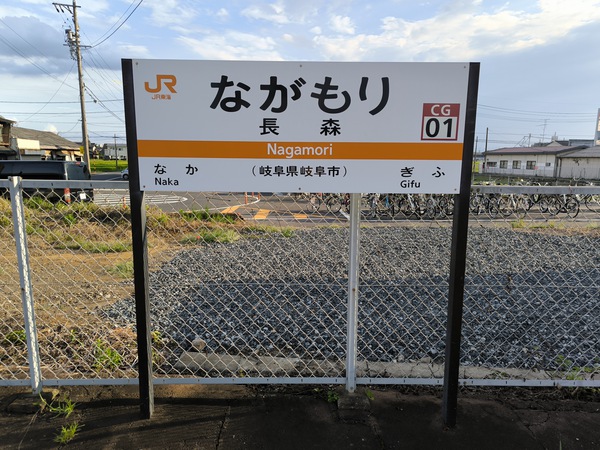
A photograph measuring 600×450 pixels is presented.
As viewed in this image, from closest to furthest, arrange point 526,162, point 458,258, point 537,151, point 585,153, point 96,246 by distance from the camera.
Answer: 1. point 458,258
2. point 96,246
3. point 585,153
4. point 537,151
5. point 526,162

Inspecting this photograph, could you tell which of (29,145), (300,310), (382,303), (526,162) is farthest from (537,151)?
(29,145)

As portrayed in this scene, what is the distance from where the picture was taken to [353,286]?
2.31 metres

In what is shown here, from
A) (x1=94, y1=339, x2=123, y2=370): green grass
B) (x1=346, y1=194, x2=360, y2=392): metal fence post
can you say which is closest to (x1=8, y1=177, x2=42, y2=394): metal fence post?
(x1=94, y1=339, x2=123, y2=370): green grass

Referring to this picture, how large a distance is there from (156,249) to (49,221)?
3.49 metres

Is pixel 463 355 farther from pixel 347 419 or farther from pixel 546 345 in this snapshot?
pixel 347 419

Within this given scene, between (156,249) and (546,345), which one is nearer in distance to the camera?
(546,345)

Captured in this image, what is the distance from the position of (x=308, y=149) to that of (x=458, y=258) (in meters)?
1.02

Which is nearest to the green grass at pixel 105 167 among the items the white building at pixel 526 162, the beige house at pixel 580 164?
the white building at pixel 526 162

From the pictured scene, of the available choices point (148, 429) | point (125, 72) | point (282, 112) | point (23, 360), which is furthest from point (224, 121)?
point (23, 360)

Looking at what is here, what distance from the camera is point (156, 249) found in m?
7.26

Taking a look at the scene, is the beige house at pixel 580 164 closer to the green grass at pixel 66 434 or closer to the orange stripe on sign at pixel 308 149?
the orange stripe on sign at pixel 308 149

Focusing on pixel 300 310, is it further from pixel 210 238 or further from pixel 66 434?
pixel 210 238

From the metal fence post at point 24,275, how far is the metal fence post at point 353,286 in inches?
75.6

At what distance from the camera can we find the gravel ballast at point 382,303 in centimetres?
332
